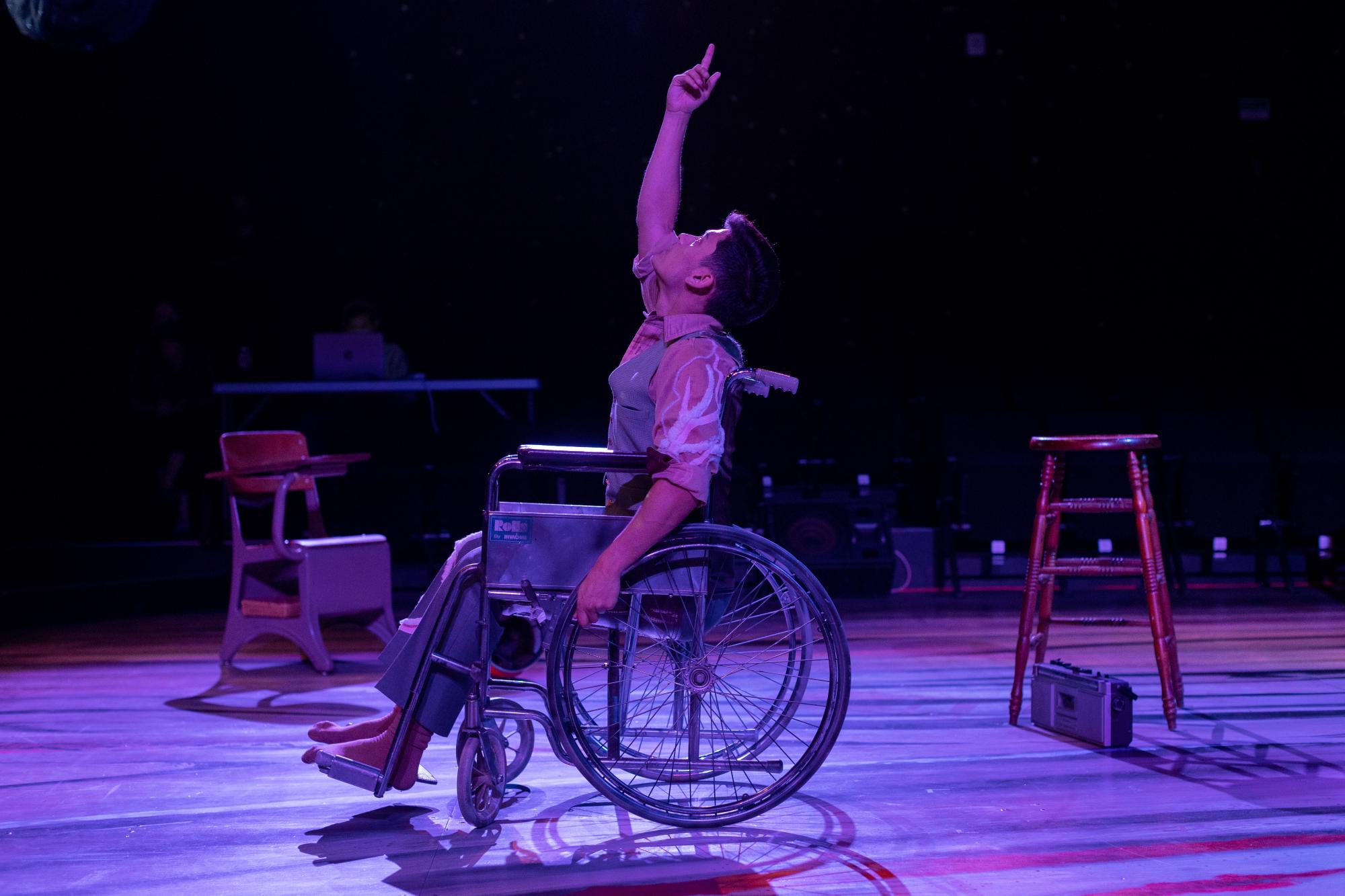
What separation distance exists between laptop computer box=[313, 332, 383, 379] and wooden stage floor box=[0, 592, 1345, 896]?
9.15ft

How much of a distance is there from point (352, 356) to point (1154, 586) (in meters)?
4.50

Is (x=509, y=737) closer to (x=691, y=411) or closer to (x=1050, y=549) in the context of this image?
(x=691, y=411)

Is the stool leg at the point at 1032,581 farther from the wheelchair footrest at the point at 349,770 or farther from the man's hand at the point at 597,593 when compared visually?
the wheelchair footrest at the point at 349,770

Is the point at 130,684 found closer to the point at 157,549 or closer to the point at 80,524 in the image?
the point at 157,549

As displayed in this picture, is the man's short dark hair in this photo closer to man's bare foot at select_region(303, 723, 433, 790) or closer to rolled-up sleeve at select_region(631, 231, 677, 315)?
rolled-up sleeve at select_region(631, 231, 677, 315)

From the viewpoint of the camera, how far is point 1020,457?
5.66m

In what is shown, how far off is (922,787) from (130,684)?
240cm

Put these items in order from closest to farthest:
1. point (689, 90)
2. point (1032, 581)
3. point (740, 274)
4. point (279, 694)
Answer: point (740, 274) < point (689, 90) < point (1032, 581) < point (279, 694)

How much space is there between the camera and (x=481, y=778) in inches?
79.0

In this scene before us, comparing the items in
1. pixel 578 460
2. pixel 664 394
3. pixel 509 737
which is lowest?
pixel 509 737

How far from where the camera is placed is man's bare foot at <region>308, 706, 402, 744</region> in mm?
2156

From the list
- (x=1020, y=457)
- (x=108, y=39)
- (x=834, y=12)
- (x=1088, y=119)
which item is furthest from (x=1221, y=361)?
(x=108, y=39)

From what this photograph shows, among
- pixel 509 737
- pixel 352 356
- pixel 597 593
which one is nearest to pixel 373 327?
pixel 352 356

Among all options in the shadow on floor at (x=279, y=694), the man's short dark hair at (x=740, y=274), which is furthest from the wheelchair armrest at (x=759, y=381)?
the shadow on floor at (x=279, y=694)
